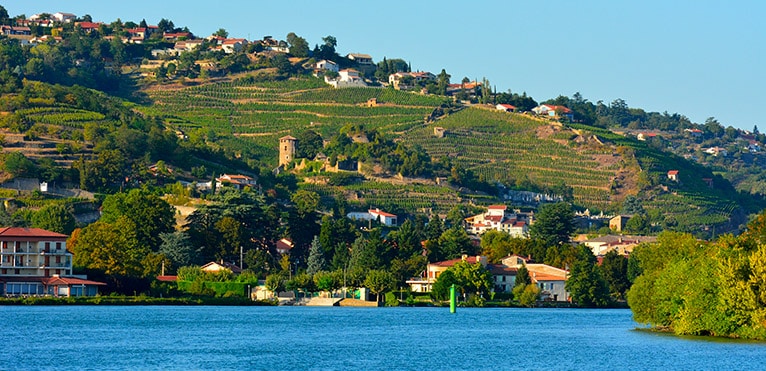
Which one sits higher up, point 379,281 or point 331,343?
point 379,281

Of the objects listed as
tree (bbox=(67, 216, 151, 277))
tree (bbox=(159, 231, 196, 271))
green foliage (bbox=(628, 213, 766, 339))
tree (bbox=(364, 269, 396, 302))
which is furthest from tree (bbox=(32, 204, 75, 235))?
green foliage (bbox=(628, 213, 766, 339))

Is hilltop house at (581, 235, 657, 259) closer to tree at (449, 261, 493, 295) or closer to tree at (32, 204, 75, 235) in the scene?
tree at (449, 261, 493, 295)

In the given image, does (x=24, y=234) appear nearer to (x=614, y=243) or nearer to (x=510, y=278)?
(x=510, y=278)

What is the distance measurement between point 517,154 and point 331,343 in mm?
118095

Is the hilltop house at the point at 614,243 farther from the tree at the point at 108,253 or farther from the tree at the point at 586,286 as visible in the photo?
the tree at the point at 108,253

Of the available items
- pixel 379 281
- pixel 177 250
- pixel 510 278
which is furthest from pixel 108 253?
pixel 510 278

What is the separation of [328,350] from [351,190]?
98.8 meters

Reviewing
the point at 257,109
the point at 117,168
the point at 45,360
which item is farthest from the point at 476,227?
the point at 45,360

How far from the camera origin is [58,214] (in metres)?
113

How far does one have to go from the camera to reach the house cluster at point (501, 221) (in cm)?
14750

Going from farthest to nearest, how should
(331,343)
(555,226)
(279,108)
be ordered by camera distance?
(279,108), (555,226), (331,343)

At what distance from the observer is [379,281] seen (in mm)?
102312

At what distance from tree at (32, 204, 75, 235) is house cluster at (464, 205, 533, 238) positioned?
43.8 metres

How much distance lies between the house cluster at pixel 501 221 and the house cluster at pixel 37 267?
196 feet
